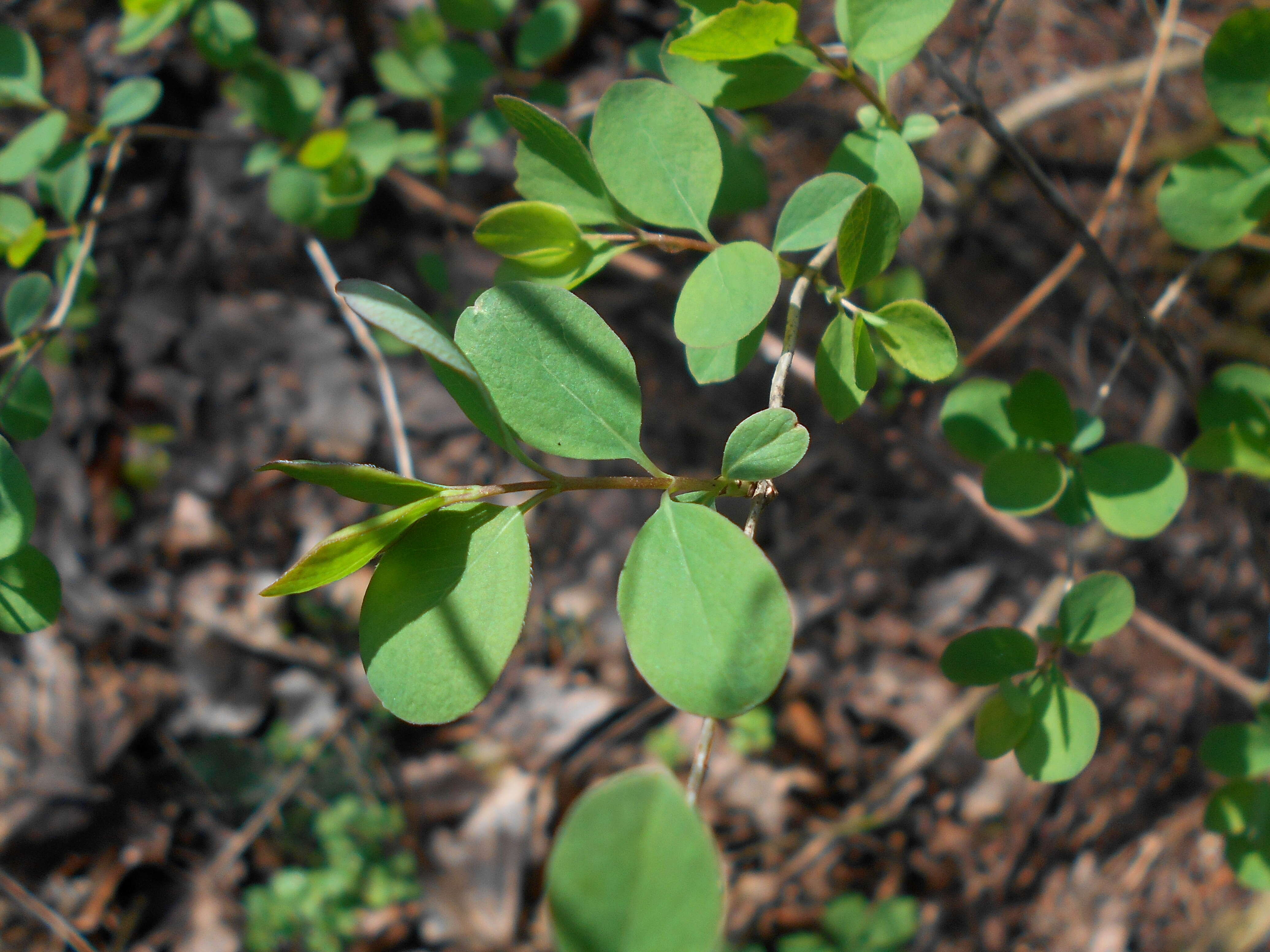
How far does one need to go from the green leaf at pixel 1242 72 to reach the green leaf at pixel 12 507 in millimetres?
1484

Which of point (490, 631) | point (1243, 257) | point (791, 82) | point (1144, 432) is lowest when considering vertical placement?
point (1144, 432)

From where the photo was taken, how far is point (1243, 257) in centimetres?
200

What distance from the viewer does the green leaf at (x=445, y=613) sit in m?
0.67

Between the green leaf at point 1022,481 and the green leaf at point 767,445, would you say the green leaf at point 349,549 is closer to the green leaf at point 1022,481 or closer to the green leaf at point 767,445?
the green leaf at point 767,445

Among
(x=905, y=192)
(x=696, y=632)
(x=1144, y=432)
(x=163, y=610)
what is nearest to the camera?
(x=696, y=632)

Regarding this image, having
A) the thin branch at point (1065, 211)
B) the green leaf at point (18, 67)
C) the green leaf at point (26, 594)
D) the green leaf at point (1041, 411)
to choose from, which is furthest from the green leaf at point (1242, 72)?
the green leaf at point (18, 67)

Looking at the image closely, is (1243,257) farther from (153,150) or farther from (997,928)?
(153,150)

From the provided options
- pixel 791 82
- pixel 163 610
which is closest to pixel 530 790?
pixel 163 610

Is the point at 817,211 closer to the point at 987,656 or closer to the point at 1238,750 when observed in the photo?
the point at 987,656

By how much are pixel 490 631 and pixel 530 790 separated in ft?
5.30

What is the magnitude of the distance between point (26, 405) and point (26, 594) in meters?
0.38

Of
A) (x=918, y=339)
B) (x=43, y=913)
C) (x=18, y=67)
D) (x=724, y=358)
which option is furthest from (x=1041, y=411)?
(x=43, y=913)

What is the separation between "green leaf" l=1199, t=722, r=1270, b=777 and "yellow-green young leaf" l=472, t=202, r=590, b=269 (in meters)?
1.30

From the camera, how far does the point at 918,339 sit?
0.78 meters
